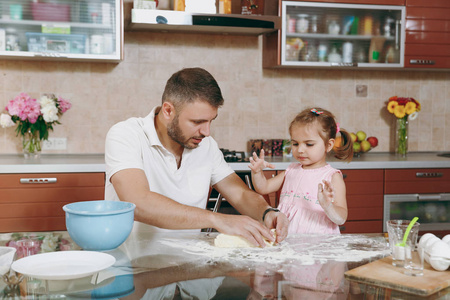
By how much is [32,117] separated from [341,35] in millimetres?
2181

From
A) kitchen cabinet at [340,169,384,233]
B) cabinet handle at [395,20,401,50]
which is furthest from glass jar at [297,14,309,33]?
kitchen cabinet at [340,169,384,233]

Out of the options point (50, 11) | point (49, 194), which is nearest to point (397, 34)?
point (50, 11)

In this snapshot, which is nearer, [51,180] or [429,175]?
[51,180]

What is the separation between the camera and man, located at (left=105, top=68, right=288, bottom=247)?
1648 millimetres

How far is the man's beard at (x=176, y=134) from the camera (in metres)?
1.99

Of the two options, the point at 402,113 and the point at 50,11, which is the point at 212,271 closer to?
the point at 50,11

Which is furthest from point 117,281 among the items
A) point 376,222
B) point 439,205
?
point 439,205

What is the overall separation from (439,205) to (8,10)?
10.3ft

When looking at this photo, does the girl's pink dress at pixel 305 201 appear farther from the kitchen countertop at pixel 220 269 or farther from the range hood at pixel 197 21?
the range hood at pixel 197 21

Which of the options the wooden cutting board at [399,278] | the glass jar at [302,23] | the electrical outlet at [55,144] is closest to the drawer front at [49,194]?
the electrical outlet at [55,144]

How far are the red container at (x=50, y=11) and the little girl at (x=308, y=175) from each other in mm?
1867

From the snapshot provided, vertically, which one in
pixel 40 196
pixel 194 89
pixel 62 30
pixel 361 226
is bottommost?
pixel 361 226

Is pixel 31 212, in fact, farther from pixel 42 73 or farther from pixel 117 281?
pixel 117 281

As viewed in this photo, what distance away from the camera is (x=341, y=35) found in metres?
3.60
